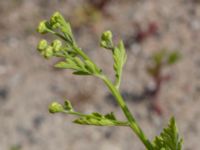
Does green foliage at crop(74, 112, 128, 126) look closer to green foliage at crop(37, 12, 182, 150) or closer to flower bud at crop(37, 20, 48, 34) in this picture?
green foliage at crop(37, 12, 182, 150)

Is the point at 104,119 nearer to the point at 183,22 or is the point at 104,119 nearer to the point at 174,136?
the point at 174,136

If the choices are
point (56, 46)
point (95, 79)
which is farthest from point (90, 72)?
point (95, 79)

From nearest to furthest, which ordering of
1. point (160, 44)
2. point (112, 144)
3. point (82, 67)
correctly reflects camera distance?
point (82, 67) < point (112, 144) < point (160, 44)

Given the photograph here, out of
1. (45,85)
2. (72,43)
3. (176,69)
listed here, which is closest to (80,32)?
(45,85)

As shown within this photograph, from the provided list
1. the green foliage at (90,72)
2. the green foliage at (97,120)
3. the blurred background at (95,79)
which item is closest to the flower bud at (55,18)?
the green foliage at (90,72)

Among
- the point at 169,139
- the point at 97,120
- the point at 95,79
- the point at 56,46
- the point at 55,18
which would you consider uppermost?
the point at 95,79

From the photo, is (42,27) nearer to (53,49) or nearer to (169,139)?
(53,49)
